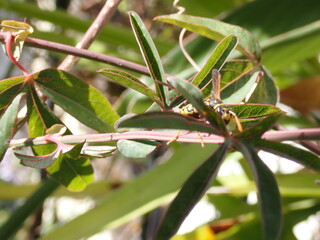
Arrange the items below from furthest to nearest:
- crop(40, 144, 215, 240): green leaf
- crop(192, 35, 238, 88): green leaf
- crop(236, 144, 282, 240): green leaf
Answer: crop(40, 144, 215, 240): green leaf
crop(192, 35, 238, 88): green leaf
crop(236, 144, 282, 240): green leaf

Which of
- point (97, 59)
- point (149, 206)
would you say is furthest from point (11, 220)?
→ point (97, 59)

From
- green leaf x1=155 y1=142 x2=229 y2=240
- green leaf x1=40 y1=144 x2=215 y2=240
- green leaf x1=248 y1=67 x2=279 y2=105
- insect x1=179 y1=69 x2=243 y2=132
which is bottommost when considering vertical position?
green leaf x1=40 y1=144 x2=215 y2=240

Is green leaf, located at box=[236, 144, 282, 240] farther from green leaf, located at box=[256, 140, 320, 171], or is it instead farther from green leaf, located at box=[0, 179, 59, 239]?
green leaf, located at box=[0, 179, 59, 239]

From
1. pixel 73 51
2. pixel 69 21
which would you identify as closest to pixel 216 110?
pixel 73 51

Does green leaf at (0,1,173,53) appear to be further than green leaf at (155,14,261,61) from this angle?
Yes

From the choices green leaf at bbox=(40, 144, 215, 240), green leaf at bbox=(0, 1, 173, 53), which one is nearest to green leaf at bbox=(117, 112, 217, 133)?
green leaf at bbox=(40, 144, 215, 240)

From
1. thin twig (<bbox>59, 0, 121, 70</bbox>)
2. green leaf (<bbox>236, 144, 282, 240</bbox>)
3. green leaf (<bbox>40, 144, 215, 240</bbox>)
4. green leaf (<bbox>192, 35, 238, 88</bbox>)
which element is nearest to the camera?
green leaf (<bbox>236, 144, 282, 240</bbox>)

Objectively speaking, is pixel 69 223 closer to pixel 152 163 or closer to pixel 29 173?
pixel 152 163

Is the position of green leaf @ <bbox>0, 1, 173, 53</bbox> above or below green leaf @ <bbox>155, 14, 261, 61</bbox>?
below
